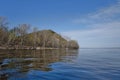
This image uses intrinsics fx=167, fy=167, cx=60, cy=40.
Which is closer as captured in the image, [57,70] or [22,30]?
[57,70]

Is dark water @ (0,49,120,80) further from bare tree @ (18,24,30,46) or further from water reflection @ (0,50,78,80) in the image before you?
bare tree @ (18,24,30,46)

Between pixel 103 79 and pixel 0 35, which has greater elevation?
pixel 0 35

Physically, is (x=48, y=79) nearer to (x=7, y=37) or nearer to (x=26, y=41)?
(x=7, y=37)

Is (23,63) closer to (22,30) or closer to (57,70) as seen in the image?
(57,70)

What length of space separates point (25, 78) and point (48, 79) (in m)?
2.84

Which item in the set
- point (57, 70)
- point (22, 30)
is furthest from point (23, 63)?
point (22, 30)

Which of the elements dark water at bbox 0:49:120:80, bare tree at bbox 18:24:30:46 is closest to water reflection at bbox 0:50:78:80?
dark water at bbox 0:49:120:80

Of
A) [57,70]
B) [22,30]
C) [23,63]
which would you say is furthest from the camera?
[22,30]

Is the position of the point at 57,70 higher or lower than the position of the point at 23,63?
lower

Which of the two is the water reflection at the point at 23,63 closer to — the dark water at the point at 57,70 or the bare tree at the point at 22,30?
the dark water at the point at 57,70

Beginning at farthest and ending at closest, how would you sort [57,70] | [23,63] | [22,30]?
[22,30] → [23,63] → [57,70]

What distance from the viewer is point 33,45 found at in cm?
19238

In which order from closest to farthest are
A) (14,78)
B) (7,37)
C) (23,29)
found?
(14,78) → (7,37) → (23,29)

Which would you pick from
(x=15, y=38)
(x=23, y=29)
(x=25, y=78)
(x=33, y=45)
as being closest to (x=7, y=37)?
(x=15, y=38)
